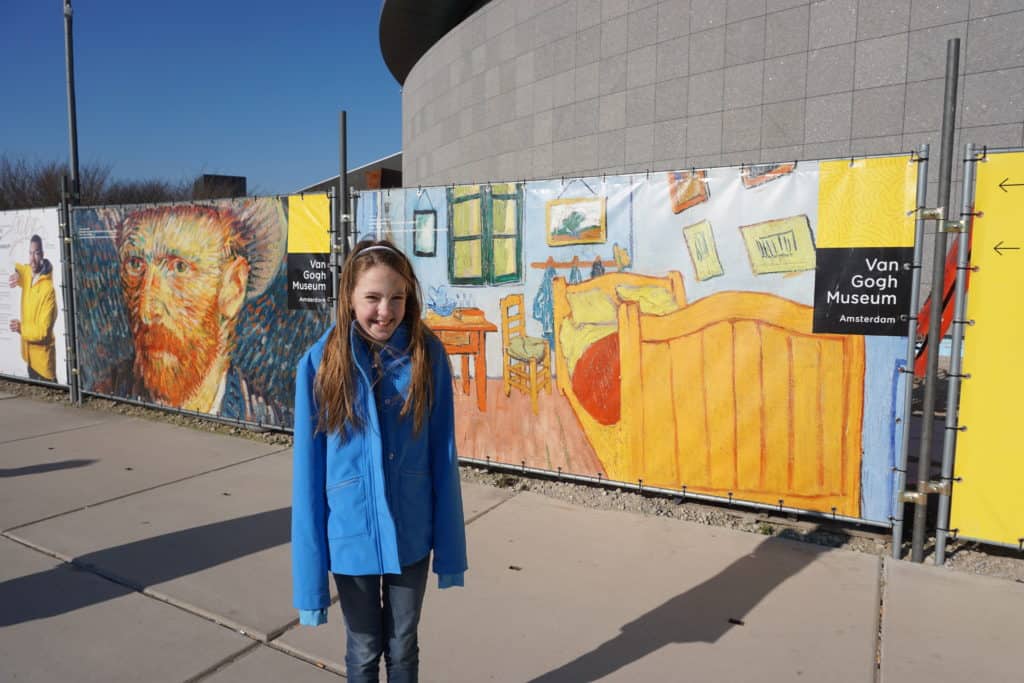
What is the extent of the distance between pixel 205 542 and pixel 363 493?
251 centimetres

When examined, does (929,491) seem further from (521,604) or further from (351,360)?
(351,360)

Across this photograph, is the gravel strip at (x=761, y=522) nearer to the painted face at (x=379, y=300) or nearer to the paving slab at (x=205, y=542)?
the paving slab at (x=205, y=542)

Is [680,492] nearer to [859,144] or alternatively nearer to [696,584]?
[696,584]

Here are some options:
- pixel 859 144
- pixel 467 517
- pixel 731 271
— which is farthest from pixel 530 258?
pixel 859 144

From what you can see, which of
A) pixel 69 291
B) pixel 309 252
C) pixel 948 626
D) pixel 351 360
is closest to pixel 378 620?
pixel 351 360

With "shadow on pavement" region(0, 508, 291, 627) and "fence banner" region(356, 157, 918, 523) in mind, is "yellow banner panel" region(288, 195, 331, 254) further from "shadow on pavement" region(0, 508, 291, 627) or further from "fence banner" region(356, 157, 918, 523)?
"shadow on pavement" region(0, 508, 291, 627)

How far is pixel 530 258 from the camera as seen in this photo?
508cm

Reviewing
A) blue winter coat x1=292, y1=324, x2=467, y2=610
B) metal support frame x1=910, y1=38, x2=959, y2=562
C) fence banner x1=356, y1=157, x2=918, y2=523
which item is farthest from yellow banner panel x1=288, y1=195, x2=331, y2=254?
metal support frame x1=910, y1=38, x2=959, y2=562

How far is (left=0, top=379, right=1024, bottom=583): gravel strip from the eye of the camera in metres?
3.95

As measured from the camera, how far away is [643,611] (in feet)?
11.2

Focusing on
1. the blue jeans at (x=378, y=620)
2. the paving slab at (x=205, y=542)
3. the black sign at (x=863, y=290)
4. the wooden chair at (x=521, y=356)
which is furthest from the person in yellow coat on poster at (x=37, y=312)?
the black sign at (x=863, y=290)

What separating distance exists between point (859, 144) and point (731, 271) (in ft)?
24.6

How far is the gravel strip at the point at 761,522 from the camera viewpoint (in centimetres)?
395

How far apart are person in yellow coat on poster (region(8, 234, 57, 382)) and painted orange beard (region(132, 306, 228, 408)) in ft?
5.97
